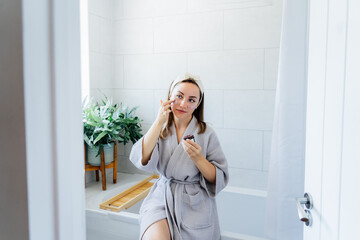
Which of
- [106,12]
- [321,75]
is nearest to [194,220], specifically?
[321,75]

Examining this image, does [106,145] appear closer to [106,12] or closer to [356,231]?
[106,12]

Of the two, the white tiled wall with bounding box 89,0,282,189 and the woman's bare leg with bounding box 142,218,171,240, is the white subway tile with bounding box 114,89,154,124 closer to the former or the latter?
the white tiled wall with bounding box 89,0,282,189

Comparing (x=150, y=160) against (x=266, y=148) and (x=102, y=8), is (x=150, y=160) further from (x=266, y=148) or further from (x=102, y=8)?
(x=102, y=8)

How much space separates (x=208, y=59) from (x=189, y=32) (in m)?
0.26

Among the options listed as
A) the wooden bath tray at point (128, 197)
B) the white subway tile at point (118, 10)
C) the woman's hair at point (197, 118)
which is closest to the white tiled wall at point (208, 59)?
the white subway tile at point (118, 10)

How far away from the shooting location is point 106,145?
2.03 m

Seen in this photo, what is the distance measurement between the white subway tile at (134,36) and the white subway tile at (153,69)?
0.22ft

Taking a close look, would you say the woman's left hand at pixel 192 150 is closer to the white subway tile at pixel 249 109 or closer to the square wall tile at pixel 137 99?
the white subway tile at pixel 249 109

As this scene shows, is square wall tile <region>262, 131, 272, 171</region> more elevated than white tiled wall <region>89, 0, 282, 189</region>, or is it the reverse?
white tiled wall <region>89, 0, 282, 189</region>

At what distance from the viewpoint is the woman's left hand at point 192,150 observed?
1.29m

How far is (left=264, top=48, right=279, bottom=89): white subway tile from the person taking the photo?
1994mm

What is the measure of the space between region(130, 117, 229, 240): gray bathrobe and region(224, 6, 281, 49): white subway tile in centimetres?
91

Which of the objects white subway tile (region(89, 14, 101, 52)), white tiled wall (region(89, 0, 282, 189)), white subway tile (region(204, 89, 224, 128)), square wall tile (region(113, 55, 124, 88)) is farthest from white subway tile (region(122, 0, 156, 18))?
white subway tile (region(204, 89, 224, 128))

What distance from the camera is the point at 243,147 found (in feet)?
7.03
